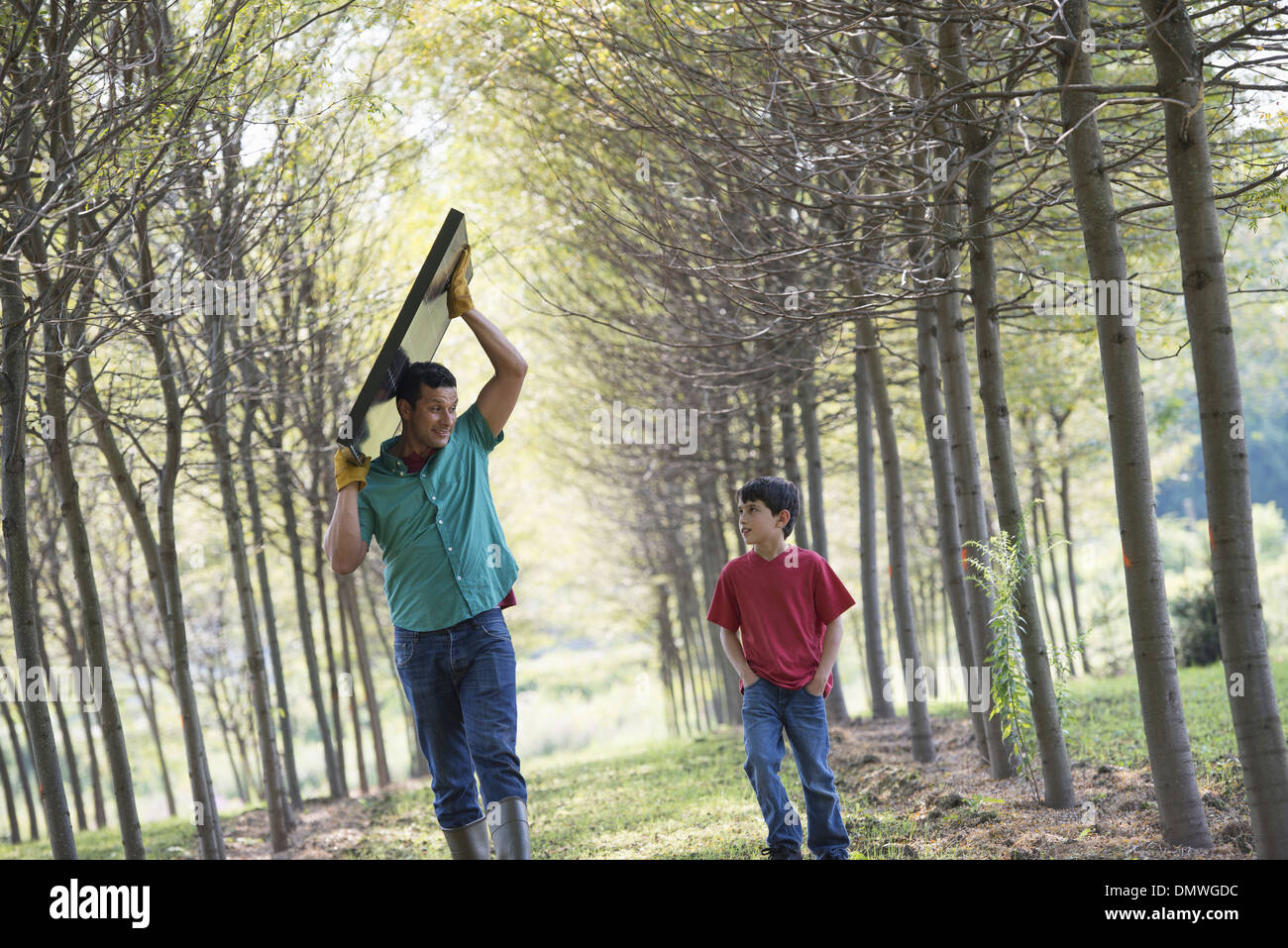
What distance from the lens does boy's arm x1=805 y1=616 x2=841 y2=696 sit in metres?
4.99

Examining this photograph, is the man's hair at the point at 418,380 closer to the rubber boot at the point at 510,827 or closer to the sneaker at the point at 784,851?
the rubber boot at the point at 510,827

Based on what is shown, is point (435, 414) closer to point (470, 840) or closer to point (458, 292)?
point (458, 292)

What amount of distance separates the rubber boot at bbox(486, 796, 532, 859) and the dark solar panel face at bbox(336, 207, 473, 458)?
134 centimetres

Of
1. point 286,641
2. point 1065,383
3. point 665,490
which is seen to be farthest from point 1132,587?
point 286,641

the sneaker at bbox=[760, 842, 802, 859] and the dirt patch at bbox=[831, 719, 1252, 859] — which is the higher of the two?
the sneaker at bbox=[760, 842, 802, 859]

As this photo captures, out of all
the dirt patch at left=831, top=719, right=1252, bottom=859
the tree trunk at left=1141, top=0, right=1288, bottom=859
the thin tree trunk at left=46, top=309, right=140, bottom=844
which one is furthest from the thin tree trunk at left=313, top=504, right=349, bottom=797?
the tree trunk at left=1141, top=0, right=1288, bottom=859

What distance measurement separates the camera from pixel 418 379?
4188 mm

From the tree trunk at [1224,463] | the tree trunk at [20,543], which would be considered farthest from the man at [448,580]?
the tree trunk at [20,543]

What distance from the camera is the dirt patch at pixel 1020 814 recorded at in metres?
5.06

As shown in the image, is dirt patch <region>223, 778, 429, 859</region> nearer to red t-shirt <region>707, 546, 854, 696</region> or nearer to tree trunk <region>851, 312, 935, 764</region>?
tree trunk <region>851, 312, 935, 764</region>
